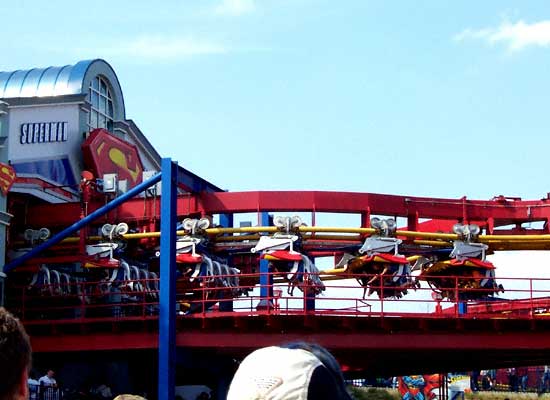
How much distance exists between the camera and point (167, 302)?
28297 millimetres

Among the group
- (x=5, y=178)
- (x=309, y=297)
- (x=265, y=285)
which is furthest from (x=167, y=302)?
(x=5, y=178)

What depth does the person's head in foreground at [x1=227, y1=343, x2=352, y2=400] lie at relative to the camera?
3.40m

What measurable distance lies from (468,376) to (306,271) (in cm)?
2786

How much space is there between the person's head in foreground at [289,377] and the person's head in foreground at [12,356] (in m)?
0.64

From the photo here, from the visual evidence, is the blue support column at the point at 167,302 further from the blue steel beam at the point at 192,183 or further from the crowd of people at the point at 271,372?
the crowd of people at the point at 271,372

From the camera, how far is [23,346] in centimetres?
356

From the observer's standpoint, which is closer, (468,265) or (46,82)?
(468,265)

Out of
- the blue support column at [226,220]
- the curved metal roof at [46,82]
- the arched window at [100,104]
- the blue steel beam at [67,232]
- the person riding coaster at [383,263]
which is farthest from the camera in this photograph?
the arched window at [100,104]

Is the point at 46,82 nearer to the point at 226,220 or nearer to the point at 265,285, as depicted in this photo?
the point at 226,220

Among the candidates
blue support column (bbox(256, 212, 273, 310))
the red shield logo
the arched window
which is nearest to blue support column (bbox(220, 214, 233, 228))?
blue support column (bbox(256, 212, 273, 310))

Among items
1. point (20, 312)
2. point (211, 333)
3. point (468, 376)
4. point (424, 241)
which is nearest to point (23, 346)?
point (211, 333)

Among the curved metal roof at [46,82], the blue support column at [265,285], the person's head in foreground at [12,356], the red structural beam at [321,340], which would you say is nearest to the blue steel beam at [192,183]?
the blue support column at [265,285]

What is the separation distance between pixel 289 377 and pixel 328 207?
2785 centimetres

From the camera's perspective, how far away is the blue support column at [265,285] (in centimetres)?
2742
